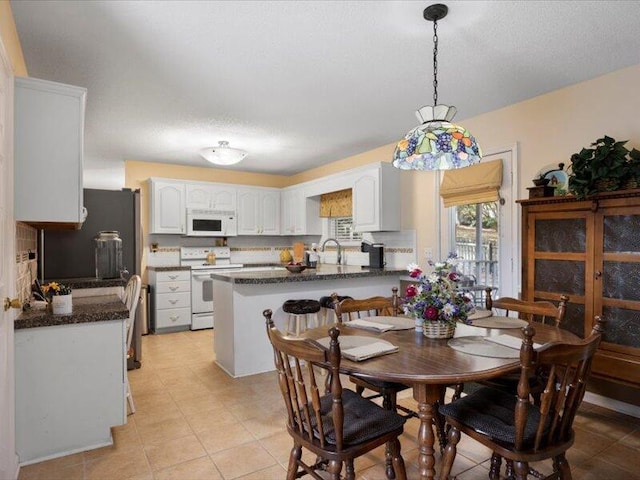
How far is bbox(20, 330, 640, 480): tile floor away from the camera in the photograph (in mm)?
2088

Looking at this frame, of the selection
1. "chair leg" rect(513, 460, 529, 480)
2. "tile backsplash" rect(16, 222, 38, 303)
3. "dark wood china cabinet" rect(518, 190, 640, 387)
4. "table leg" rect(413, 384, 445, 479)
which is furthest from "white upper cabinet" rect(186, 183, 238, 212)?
"chair leg" rect(513, 460, 529, 480)

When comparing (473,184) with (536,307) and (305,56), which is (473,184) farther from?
(305,56)

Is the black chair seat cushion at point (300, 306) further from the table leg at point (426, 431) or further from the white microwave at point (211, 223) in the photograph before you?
the white microwave at point (211, 223)

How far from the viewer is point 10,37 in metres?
2.15

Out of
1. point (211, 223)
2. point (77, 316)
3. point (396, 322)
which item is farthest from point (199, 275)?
point (396, 322)

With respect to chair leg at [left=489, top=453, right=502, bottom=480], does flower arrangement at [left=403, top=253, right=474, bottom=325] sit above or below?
above

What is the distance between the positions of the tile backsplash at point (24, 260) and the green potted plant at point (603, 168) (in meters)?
3.58

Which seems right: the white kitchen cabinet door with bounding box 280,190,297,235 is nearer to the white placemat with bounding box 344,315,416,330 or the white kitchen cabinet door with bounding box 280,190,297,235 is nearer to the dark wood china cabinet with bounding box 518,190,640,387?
the dark wood china cabinet with bounding box 518,190,640,387

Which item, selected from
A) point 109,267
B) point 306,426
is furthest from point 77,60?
point 306,426

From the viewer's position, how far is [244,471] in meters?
2.10

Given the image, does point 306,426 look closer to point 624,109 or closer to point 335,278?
point 335,278

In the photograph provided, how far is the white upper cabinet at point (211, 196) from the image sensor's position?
579 cm

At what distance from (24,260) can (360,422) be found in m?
2.47

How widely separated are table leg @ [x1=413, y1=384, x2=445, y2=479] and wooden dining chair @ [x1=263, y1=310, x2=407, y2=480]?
0.10m
